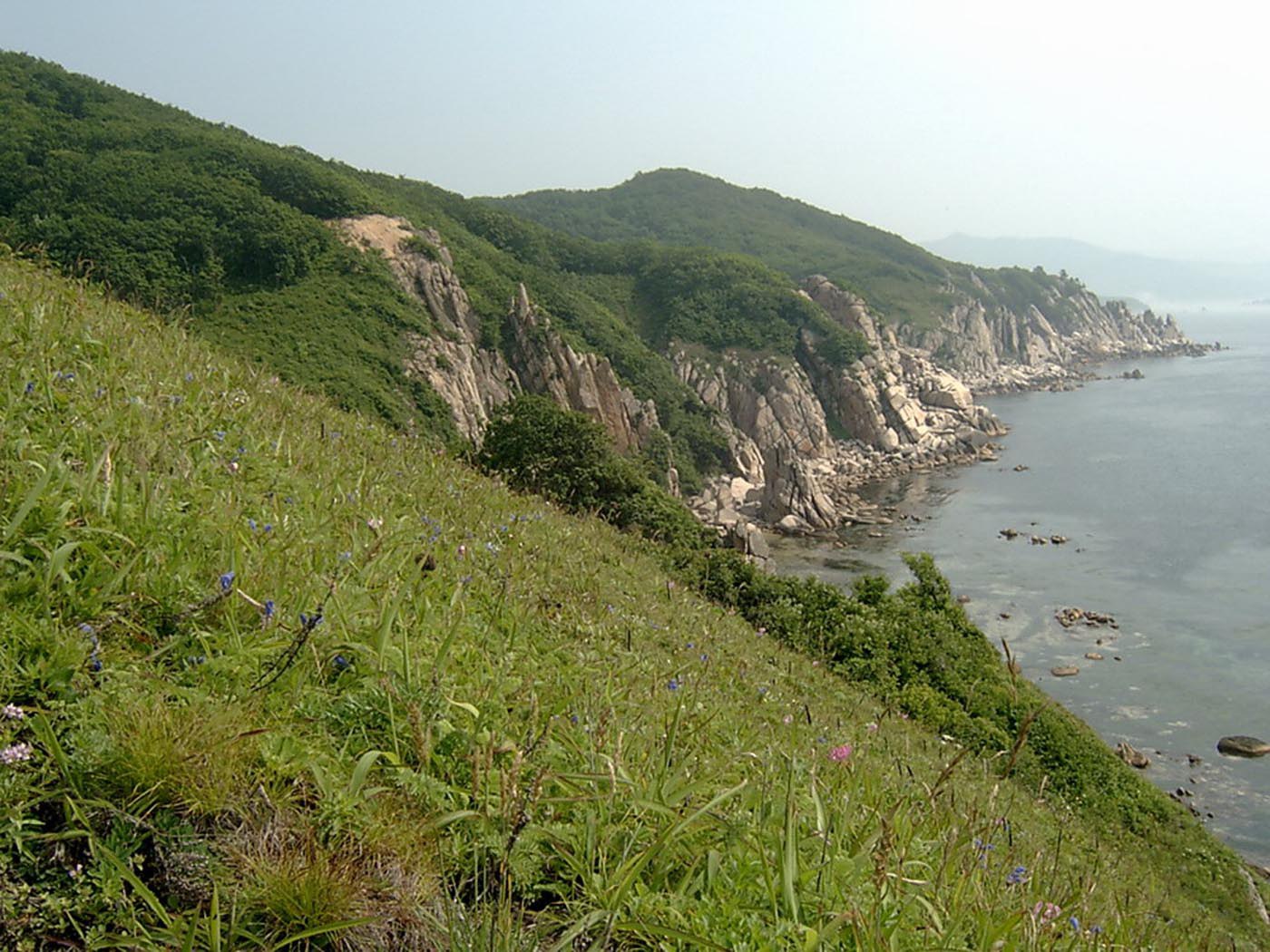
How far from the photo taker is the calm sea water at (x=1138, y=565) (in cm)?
2988

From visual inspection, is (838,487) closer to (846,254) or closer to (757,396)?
(757,396)

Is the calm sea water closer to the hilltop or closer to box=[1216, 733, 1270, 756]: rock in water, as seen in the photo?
box=[1216, 733, 1270, 756]: rock in water

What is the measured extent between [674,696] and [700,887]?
7.91 ft

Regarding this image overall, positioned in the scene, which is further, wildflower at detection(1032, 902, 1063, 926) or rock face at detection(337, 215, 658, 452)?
rock face at detection(337, 215, 658, 452)

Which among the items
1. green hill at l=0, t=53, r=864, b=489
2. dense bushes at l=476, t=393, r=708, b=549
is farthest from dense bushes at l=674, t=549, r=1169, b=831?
green hill at l=0, t=53, r=864, b=489

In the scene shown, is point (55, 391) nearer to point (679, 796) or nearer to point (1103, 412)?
point (679, 796)

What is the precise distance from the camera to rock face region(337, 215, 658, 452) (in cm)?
6444

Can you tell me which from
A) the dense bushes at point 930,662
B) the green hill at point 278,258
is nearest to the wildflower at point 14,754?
the dense bushes at point 930,662

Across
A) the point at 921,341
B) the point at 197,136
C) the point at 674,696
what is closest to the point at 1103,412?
the point at 921,341

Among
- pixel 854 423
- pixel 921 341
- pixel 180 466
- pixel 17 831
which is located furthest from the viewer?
pixel 921 341

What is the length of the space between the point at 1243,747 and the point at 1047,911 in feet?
106

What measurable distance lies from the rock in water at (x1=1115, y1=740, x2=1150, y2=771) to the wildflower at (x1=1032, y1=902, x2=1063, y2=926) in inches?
1120

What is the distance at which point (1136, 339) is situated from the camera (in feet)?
550

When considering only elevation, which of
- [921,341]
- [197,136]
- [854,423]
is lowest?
[854,423]
